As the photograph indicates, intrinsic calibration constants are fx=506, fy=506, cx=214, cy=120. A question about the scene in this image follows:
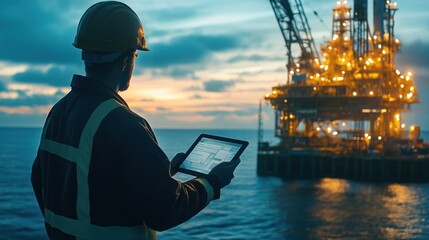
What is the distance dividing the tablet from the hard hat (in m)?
0.88

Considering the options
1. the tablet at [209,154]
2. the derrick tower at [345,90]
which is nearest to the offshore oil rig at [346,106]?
the derrick tower at [345,90]

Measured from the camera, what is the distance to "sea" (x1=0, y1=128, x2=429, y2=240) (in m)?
38.3

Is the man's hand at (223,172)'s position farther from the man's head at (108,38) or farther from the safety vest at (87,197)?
the man's head at (108,38)

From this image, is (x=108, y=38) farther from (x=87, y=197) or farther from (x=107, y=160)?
(x=87, y=197)

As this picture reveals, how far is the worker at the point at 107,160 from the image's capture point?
2.64 metres

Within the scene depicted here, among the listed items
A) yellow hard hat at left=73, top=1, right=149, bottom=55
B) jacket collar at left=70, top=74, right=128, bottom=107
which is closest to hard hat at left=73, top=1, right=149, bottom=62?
yellow hard hat at left=73, top=1, right=149, bottom=55

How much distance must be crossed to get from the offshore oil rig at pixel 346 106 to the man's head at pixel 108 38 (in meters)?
72.5

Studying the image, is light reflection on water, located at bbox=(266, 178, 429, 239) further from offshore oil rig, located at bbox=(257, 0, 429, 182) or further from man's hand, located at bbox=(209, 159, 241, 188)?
man's hand, located at bbox=(209, 159, 241, 188)

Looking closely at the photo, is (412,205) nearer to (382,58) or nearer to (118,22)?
(382,58)

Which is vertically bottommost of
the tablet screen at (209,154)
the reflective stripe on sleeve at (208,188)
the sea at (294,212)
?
the sea at (294,212)

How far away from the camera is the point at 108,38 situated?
2.93 meters

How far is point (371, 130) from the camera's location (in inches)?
3182

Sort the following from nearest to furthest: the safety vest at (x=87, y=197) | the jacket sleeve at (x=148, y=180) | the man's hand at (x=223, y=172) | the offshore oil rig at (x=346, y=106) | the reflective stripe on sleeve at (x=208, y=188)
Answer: the jacket sleeve at (x=148, y=180) < the safety vest at (x=87, y=197) < the reflective stripe on sleeve at (x=208, y=188) < the man's hand at (x=223, y=172) < the offshore oil rig at (x=346, y=106)

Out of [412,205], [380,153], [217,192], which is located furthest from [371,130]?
[217,192]
